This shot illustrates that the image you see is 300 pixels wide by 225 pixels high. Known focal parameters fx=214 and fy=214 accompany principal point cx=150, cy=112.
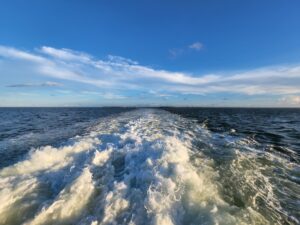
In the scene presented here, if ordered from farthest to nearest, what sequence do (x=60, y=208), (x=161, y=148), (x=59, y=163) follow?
(x=161, y=148) → (x=59, y=163) → (x=60, y=208)

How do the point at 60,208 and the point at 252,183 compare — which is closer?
the point at 60,208

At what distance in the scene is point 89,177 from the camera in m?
5.26

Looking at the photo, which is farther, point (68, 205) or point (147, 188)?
point (147, 188)

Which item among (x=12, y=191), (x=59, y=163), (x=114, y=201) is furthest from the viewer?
(x=59, y=163)

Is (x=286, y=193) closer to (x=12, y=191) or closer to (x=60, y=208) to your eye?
(x=60, y=208)

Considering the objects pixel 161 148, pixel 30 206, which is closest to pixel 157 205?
pixel 30 206

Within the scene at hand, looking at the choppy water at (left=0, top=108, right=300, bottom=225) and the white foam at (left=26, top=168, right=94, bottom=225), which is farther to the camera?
the choppy water at (left=0, top=108, right=300, bottom=225)

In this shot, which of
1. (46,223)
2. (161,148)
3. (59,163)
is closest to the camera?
(46,223)

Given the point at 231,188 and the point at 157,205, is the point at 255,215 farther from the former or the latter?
the point at 157,205

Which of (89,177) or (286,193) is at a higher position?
(89,177)

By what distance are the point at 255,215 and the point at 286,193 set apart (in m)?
1.85

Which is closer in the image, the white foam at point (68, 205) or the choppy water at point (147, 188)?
the white foam at point (68, 205)

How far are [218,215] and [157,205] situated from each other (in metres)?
1.12

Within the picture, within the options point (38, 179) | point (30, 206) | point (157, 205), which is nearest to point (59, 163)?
point (38, 179)
